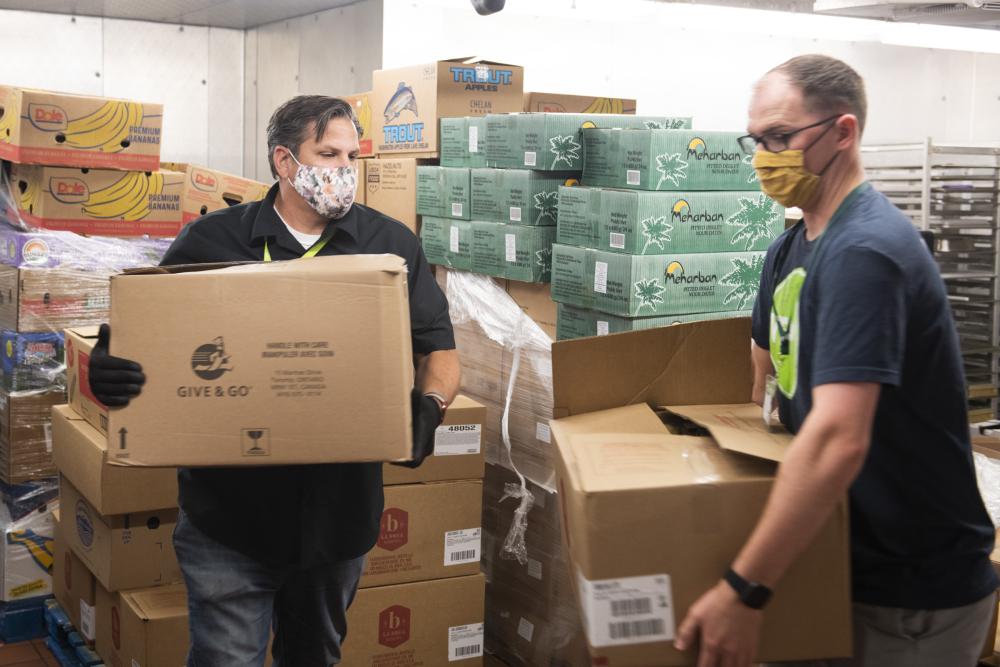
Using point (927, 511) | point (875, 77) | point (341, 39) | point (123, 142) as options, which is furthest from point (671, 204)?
point (875, 77)

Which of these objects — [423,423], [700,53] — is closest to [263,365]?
[423,423]

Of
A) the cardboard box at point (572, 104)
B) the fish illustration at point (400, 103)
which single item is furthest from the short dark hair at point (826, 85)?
the cardboard box at point (572, 104)

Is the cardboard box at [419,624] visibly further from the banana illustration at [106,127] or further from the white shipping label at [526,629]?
the banana illustration at [106,127]

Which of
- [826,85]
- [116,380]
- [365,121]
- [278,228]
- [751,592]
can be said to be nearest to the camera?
[751,592]

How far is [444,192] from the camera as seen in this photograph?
3832 millimetres

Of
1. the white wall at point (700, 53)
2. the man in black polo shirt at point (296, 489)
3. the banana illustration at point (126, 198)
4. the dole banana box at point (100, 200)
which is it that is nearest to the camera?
the man in black polo shirt at point (296, 489)

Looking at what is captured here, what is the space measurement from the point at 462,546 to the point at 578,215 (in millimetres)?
1050

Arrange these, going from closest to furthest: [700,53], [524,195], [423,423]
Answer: [423,423] < [524,195] < [700,53]

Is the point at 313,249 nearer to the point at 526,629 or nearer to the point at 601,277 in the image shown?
the point at 601,277

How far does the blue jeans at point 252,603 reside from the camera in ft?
7.00

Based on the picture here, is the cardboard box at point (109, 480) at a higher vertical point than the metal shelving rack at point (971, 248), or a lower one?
lower

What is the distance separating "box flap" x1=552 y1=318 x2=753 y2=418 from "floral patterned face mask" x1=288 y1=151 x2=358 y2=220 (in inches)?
27.2

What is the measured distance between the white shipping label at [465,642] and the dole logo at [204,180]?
2.11 m

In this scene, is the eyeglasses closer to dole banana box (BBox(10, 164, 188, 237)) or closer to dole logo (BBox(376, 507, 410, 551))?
dole logo (BBox(376, 507, 410, 551))
